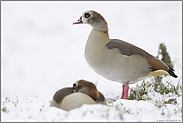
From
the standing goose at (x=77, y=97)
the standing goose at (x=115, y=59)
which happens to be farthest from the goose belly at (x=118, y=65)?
the standing goose at (x=77, y=97)

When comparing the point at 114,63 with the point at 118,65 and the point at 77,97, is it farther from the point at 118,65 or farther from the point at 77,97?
the point at 77,97

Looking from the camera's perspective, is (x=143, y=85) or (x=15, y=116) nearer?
(x=15, y=116)

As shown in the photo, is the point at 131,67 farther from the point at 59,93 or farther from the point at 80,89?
the point at 59,93

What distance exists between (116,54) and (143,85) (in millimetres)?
1325

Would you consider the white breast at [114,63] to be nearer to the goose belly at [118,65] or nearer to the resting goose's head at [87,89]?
the goose belly at [118,65]

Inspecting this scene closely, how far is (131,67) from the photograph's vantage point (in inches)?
133

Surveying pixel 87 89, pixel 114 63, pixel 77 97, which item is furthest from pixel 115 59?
pixel 77 97

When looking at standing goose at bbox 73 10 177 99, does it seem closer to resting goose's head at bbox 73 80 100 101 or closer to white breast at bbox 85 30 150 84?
white breast at bbox 85 30 150 84

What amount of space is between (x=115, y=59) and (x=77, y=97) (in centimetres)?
101

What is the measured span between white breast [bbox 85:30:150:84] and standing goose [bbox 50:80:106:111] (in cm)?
61

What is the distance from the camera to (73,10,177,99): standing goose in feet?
11.0

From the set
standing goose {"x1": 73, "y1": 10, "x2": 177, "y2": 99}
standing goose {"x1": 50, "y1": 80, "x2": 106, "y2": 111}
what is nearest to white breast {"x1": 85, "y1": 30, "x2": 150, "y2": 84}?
standing goose {"x1": 73, "y1": 10, "x2": 177, "y2": 99}

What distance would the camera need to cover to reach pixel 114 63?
3.33 meters

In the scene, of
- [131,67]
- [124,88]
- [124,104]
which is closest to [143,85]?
[124,88]
